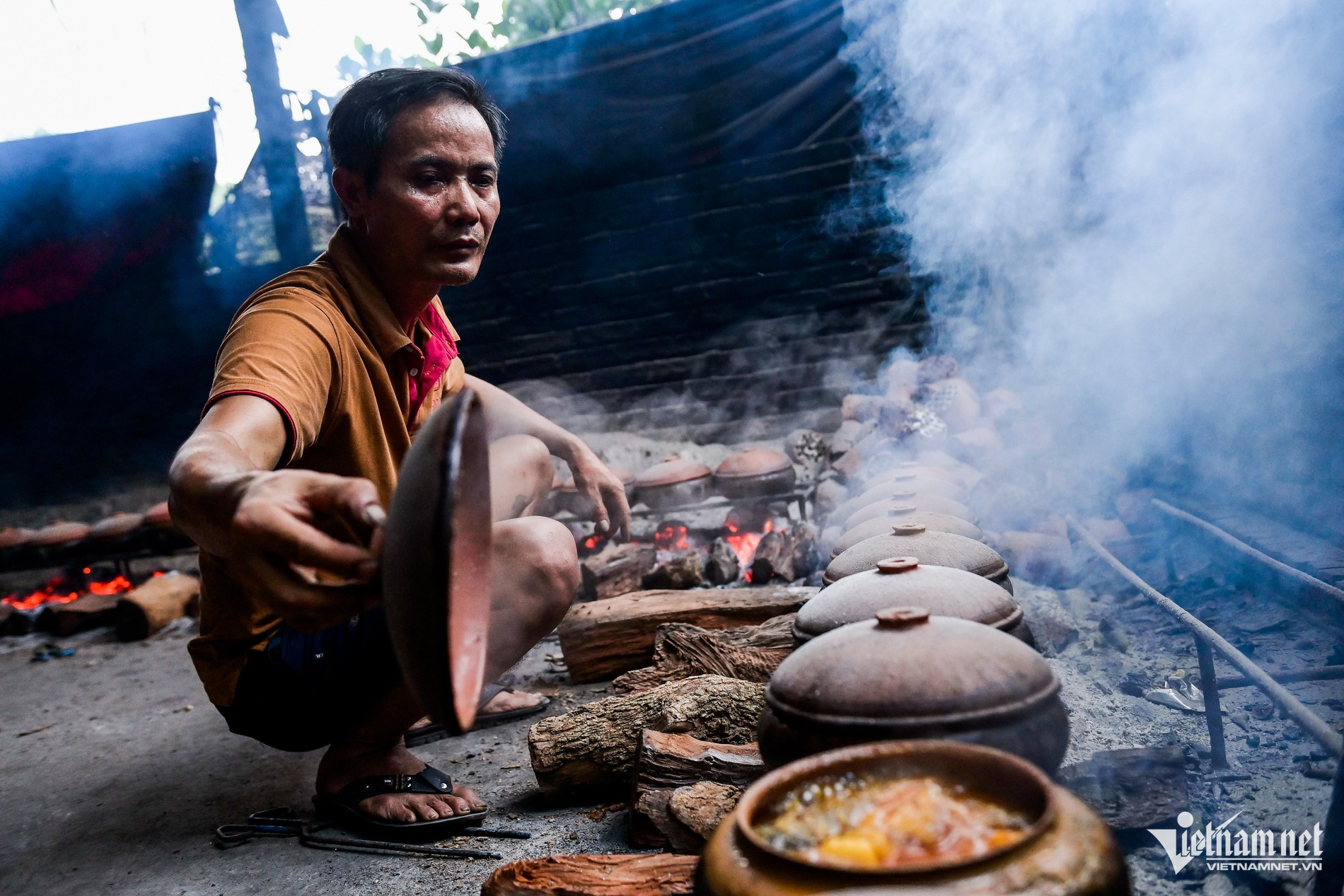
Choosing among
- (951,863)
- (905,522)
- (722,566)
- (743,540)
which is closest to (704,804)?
(951,863)

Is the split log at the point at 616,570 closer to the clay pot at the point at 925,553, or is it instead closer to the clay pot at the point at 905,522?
the clay pot at the point at 905,522

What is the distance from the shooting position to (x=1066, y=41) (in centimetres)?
628

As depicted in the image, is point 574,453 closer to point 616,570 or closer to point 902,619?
point 902,619

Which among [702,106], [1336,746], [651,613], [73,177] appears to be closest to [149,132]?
[73,177]

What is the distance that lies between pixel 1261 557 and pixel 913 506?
1.24 m

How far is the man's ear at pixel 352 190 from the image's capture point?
285cm

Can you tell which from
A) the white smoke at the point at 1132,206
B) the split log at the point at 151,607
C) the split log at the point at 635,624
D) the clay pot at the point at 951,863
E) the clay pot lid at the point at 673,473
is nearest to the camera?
the clay pot at the point at 951,863

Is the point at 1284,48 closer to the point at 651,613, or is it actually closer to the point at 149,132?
the point at 651,613

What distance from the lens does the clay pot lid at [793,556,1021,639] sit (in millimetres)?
2191

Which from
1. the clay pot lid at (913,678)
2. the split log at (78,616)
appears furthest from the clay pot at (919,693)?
the split log at (78,616)

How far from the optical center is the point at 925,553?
2783 mm

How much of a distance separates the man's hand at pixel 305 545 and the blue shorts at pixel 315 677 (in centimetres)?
128

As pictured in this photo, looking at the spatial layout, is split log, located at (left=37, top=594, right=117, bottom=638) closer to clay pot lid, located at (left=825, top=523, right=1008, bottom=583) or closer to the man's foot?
the man's foot

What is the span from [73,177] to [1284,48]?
10.5 m
